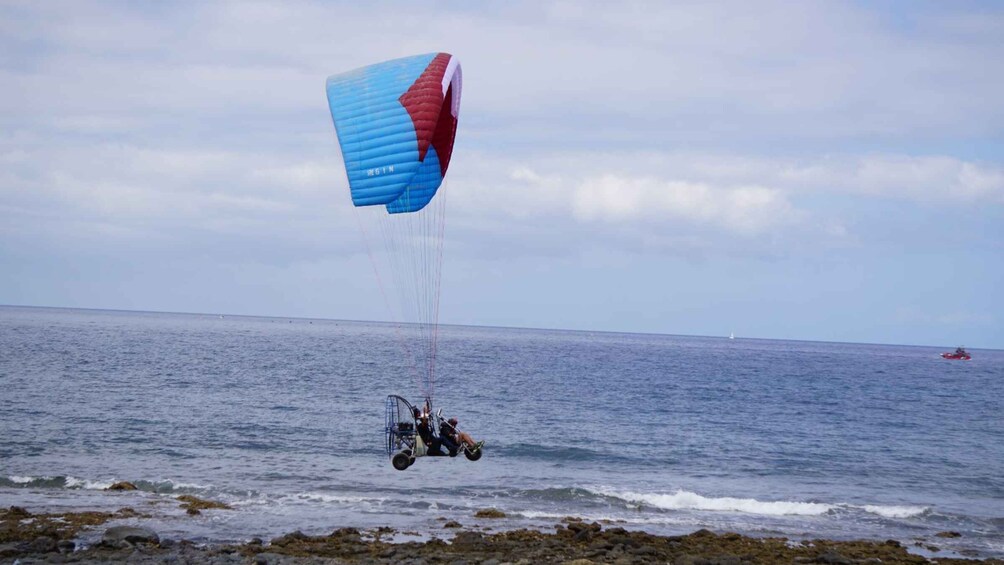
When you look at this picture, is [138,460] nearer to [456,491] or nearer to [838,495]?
[456,491]

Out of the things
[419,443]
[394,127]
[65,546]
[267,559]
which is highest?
[394,127]

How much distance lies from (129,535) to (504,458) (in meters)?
14.6

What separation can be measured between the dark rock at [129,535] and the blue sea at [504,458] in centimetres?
62

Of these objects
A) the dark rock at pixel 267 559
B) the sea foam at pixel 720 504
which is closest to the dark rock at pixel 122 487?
the dark rock at pixel 267 559

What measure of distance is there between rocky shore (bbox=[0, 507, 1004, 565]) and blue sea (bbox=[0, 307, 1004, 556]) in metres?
0.88

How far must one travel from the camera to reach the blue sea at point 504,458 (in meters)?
21.6

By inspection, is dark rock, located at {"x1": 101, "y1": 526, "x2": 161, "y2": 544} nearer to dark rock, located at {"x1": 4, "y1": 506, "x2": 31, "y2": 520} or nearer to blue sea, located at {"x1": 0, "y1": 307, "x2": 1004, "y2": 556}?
blue sea, located at {"x1": 0, "y1": 307, "x2": 1004, "y2": 556}

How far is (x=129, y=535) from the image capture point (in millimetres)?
17000

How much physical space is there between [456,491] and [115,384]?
94.6ft

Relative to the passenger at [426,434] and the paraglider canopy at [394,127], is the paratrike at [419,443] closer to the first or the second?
the passenger at [426,434]

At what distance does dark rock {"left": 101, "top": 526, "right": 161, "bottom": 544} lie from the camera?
16891 millimetres

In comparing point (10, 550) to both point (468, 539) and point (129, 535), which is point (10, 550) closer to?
point (129, 535)

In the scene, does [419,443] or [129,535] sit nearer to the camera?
[129,535]

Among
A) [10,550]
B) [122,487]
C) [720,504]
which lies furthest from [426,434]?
[720,504]
